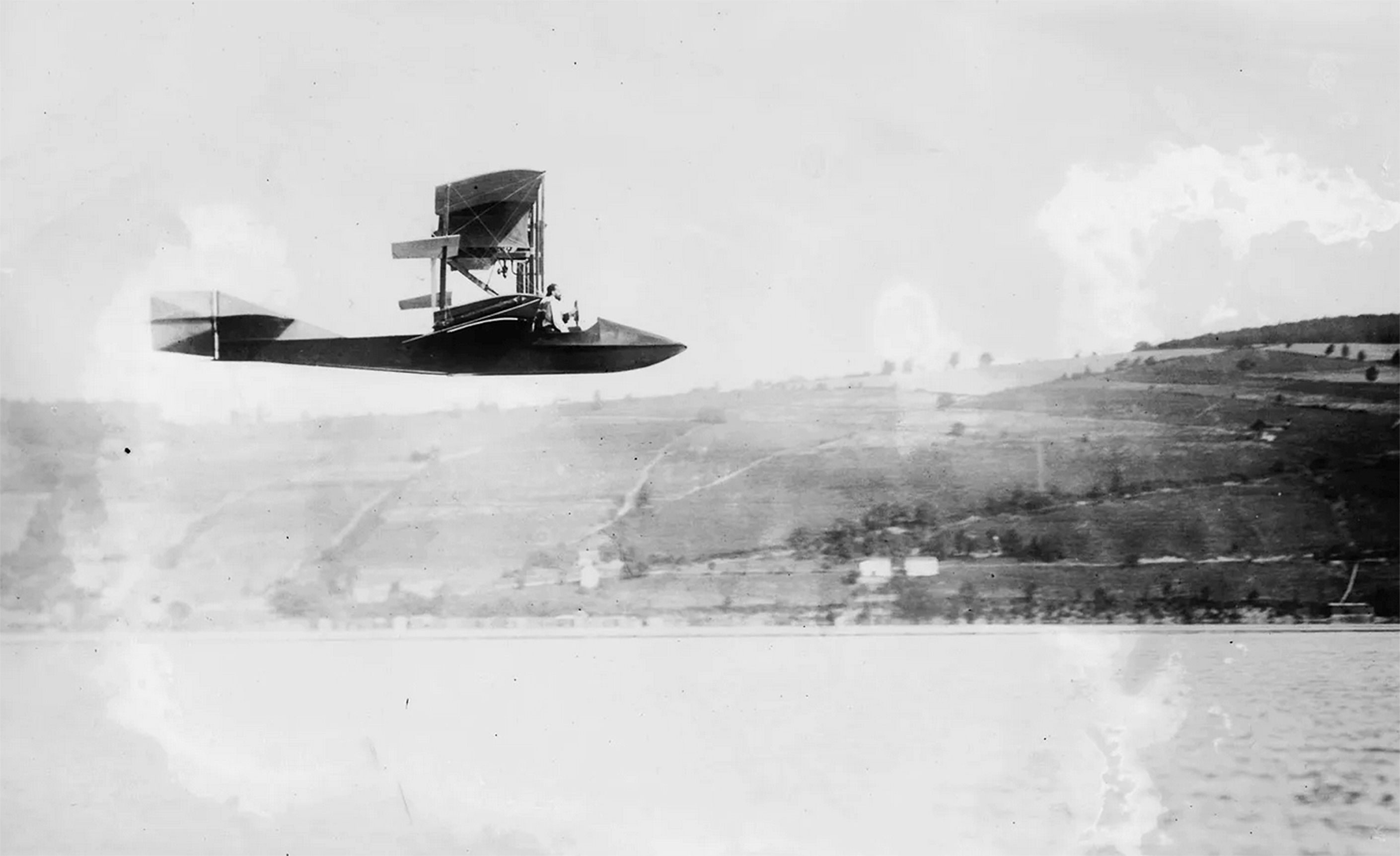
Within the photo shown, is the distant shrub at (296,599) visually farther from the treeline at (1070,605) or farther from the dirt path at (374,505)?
the treeline at (1070,605)

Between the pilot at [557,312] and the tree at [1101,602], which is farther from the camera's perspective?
the tree at [1101,602]

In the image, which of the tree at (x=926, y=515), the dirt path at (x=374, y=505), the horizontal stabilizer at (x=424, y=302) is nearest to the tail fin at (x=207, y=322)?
the horizontal stabilizer at (x=424, y=302)

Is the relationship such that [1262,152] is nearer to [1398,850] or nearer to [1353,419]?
[1353,419]

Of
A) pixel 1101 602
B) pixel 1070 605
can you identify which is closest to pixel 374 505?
pixel 1070 605

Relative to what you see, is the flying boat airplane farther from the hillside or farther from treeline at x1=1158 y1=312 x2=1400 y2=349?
treeline at x1=1158 y1=312 x2=1400 y2=349

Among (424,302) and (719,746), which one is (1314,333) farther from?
(424,302)

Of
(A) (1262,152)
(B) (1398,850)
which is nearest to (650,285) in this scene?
(A) (1262,152)
